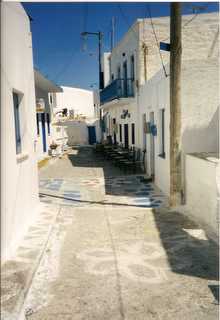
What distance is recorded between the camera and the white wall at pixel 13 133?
15.9 feet

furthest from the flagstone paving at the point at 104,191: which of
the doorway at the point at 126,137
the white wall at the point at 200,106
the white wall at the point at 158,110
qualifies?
the doorway at the point at 126,137

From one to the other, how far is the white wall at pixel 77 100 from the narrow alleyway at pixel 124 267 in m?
32.6

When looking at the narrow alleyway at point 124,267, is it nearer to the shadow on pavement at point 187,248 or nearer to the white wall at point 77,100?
the shadow on pavement at point 187,248

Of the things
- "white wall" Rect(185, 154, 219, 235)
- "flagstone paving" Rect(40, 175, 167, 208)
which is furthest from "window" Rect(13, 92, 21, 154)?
"white wall" Rect(185, 154, 219, 235)

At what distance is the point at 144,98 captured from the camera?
12.9 m

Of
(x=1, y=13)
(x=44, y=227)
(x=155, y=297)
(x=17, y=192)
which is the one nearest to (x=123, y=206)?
(x=44, y=227)

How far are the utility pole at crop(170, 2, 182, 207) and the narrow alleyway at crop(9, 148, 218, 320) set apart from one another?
2.24ft

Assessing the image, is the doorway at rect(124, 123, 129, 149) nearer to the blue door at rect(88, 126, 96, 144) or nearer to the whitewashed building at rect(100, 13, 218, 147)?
the whitewashed building at rect(100, 13, 218, 147)

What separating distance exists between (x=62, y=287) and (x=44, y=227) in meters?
2.54

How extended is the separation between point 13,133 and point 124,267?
2.73m

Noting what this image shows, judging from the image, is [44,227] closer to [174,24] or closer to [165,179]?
[165,179]

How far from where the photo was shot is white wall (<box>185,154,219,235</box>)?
6.02 meters

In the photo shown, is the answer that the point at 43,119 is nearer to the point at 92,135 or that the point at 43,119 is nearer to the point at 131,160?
the point at 131,160

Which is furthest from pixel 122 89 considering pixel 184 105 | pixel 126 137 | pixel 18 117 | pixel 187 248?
pixel 187 248
